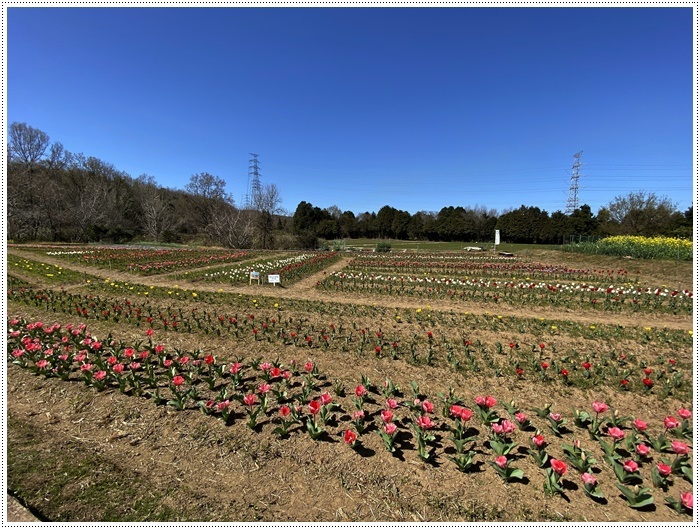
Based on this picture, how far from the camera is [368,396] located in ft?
14.3

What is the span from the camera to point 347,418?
3.82 meters

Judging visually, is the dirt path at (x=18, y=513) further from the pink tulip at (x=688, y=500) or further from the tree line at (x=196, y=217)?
the tree line at (x=196, y=217)

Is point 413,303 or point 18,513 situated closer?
point 18,513

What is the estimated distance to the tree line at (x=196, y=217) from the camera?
3862 centimetres

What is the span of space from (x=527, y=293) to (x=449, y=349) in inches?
294

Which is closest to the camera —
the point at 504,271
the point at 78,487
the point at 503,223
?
the point at 78,487

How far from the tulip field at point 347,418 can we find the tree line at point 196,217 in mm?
35463

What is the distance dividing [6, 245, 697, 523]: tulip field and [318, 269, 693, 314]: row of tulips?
177 centimetres

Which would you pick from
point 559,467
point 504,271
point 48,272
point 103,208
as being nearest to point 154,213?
point 103,208

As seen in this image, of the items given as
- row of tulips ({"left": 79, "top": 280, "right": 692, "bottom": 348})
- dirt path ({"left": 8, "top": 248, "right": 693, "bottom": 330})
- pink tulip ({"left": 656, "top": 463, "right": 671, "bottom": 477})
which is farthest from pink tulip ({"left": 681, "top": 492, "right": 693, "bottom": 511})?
dirt path ({"left": 8, "top": 248, "right": 693, "bottom": 330})

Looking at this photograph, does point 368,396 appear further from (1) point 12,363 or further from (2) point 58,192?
(2) point 58,192

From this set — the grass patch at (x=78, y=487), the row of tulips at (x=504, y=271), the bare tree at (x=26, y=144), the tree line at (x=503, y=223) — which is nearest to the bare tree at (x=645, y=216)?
the tree line at (x=503, y=223)

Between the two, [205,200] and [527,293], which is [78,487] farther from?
[205,200]

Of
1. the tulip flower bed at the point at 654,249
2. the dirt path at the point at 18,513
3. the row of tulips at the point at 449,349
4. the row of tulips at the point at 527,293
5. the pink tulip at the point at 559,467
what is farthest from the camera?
the tulip flower bed at the point at 654,249
